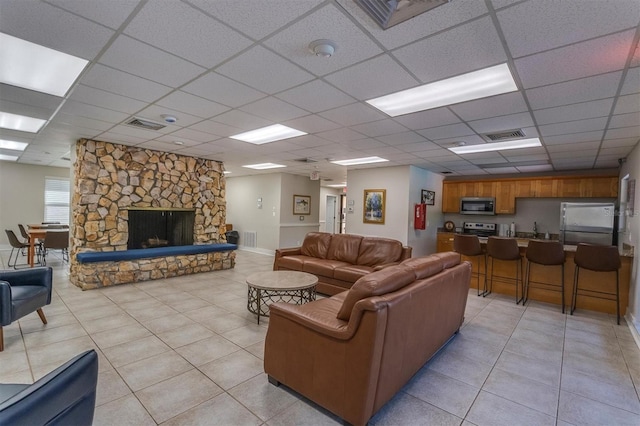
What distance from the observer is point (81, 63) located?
2.38 metres

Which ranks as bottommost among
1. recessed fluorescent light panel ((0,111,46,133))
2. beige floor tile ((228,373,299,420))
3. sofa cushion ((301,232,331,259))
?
beige floor tile ((228,373,299,420))

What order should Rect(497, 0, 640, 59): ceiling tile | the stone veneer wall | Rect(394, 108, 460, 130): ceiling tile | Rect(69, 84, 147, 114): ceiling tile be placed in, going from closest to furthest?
Rect(497, 0, 640, 59): ceiling tile → Rect(69, 84, 147, 114): ceiling tile → Rect(394, 108, 460, 130): ceiling tile → the stone veneer wall

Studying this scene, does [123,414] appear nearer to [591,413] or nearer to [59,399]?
[59,399]

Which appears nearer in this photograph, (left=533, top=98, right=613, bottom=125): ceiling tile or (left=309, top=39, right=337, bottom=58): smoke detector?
(left=309, top=39, right=337, bottom=58): smoke detector

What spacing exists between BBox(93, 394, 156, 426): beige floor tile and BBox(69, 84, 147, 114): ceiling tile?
2728 millimetres

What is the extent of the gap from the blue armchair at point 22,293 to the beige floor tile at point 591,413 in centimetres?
452

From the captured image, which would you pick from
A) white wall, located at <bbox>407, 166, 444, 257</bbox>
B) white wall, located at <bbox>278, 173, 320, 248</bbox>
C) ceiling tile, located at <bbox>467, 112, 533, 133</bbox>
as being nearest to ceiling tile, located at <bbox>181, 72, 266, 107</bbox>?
ceiling tile, located at <bbox>467, 112, 533, 133</bbox>

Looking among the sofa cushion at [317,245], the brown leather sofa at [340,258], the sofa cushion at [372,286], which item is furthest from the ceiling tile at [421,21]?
the sofa cushion at [317,245]

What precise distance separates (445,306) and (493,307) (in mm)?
2250

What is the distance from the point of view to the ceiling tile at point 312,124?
11.5 ft

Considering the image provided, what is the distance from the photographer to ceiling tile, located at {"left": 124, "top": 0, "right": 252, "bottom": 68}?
5.51 ft

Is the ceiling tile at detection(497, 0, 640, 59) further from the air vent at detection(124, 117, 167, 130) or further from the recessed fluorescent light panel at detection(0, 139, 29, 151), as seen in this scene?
the recessed fluorescent light panel at detection(0, 139, 29, 151)

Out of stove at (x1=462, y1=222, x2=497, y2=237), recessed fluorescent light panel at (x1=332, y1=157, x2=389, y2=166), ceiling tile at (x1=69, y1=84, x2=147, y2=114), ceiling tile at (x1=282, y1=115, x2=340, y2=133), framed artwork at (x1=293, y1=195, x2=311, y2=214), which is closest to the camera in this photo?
ceiling tile at (x1=69, y1=84, x2=147, y2=114)

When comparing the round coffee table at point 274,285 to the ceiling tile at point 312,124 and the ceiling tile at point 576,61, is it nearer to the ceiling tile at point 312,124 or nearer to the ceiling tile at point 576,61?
Result: the ceiling tile at point 312,124
